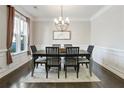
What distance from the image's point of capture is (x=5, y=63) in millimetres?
4844

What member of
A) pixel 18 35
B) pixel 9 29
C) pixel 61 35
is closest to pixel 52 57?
pixel 9 29

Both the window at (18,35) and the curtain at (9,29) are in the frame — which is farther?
the window at (18,35)

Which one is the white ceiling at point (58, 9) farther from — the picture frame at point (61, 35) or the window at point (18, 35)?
the picture frame at point (61, 35)

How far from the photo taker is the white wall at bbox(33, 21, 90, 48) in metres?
9.20

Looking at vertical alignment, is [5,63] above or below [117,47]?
below

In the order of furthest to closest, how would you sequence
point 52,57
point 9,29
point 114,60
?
1. point 114,60
2. point 9,29
3. point 52,57

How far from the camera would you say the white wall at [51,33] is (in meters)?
9.20

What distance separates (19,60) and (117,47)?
392 cm

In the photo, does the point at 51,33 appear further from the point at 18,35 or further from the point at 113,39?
the point at 113,39

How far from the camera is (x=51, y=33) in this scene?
9.22 meters

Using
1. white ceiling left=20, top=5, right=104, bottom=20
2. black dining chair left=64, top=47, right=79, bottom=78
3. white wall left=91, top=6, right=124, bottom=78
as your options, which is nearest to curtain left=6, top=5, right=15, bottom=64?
white ceiling left=20, top=5, right=104, bottom=20

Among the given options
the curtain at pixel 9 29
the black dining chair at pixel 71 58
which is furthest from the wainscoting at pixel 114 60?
the curtain at pixel 9 29
